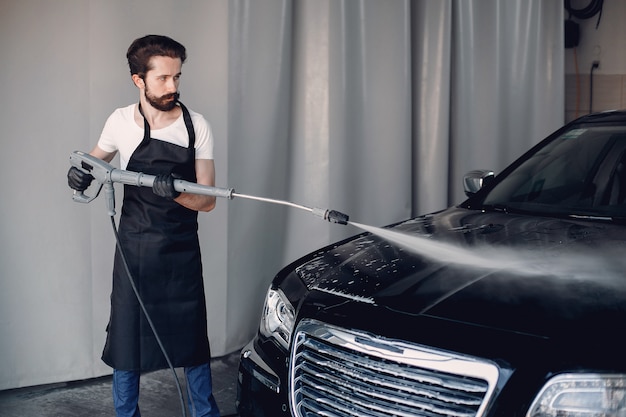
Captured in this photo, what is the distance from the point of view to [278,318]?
279cm

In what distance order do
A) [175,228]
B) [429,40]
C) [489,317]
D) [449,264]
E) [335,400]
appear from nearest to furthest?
[489,317] < [335,400] < [449,264] < [175,228] < [429,40]

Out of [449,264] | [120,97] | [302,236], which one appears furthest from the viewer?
[302,236]

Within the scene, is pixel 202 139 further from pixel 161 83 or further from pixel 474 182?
pixel 474 182

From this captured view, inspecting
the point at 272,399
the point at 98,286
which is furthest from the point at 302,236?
the point at 272,399

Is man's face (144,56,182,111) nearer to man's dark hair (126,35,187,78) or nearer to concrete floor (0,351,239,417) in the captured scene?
man's dark hair (126,35,187,78)

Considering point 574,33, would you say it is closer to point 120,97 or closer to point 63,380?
point 120,97

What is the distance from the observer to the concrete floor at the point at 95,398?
3.92m

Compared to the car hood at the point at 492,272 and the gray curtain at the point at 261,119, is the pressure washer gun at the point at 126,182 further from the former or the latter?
the gray curtain at the point at 261,119

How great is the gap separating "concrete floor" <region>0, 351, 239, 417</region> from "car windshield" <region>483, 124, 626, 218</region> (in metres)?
1.77

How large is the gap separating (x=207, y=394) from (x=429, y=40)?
3.21m

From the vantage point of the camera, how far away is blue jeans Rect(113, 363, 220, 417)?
3.19m

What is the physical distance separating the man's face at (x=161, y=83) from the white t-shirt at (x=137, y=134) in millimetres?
95

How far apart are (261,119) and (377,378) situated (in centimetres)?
281

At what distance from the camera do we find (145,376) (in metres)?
4.45
